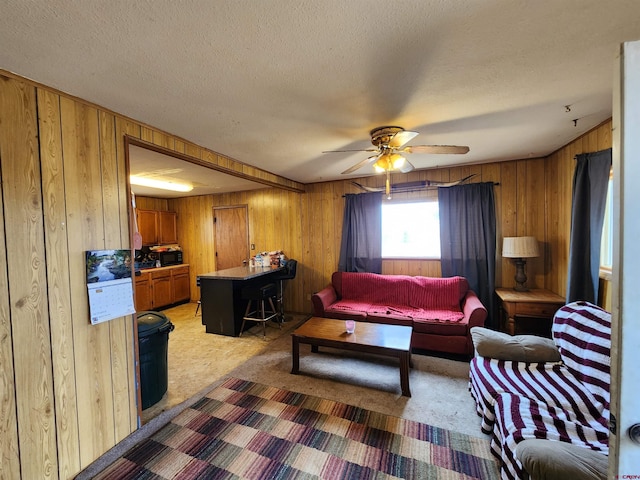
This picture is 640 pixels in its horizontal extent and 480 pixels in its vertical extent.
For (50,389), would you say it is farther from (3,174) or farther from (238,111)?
(238,111)

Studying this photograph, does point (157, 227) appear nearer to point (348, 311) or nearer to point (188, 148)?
point (188, 148)

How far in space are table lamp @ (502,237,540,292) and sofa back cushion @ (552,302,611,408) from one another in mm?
1191

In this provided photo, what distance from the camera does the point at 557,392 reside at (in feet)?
5.63

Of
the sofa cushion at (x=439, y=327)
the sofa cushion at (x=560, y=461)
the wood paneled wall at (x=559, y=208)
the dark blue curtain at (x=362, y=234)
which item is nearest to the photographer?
the sofa cushion at (x=560, y=461)

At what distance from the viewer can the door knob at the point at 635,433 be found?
62 centimetres

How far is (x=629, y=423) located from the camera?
0.63 meters

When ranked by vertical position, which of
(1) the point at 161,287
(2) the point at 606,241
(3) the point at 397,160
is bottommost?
(1) the point at 161,287

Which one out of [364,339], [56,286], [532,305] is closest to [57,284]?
[56,286]

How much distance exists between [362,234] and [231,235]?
2770mm

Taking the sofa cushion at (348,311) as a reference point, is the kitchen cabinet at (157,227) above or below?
above

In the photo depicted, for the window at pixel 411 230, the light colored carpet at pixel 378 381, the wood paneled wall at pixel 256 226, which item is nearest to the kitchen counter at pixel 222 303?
the light colored carpet at pixel 378 381

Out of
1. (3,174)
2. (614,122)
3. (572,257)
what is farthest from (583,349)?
(3,174)

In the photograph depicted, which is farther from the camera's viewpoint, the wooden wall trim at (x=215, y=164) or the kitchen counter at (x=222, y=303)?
the kitchen counter at (x=222, y=303)

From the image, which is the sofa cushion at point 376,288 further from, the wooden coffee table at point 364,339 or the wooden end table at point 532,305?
the wooden end table at point 532,305
